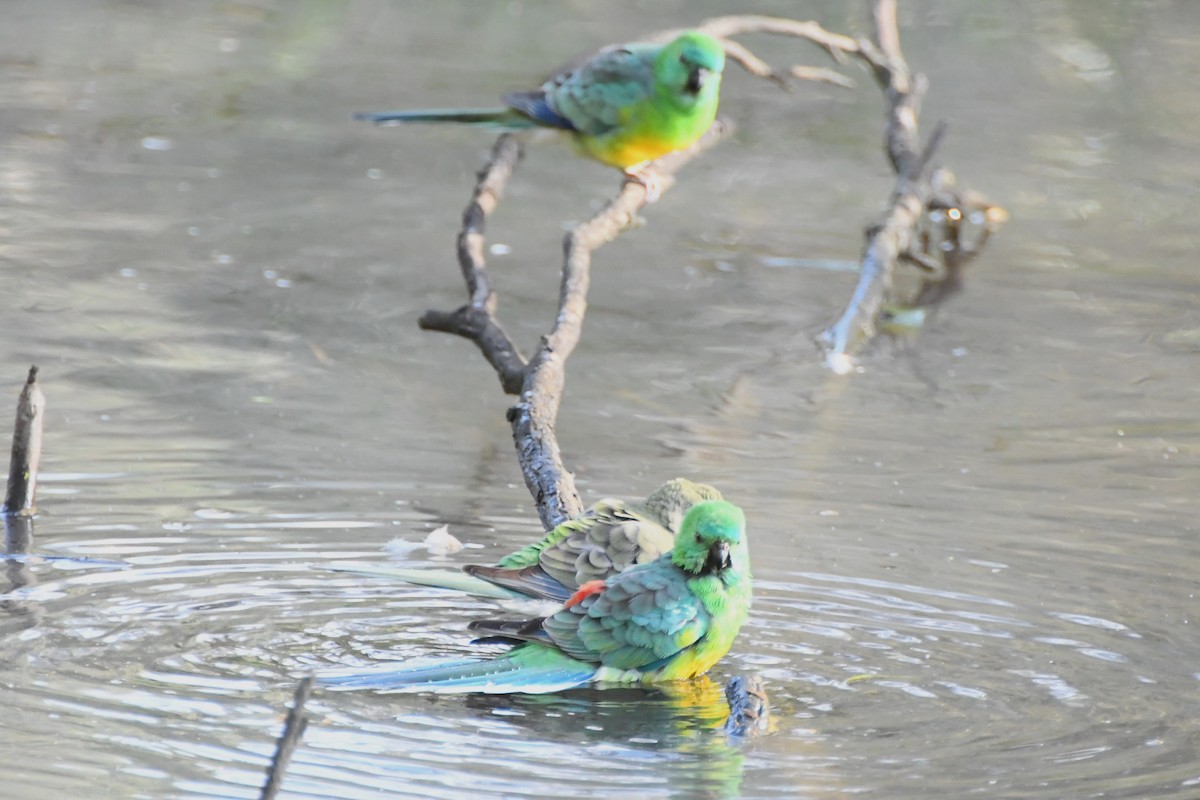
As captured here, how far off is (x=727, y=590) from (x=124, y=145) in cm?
751

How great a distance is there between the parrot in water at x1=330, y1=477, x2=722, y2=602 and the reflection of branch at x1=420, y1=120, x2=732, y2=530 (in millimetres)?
251

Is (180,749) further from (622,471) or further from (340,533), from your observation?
(622,471)

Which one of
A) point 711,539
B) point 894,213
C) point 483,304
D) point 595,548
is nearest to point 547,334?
point 483,304

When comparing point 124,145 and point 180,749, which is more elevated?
point 180,749

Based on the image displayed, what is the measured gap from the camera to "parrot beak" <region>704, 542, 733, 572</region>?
4.13 meters

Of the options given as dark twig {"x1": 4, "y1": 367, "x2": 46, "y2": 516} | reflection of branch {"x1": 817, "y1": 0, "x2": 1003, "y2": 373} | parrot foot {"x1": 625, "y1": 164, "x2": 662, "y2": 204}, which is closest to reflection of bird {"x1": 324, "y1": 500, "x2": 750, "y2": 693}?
dark twig {"x1": 4, "y1": 367, "x2": 46, "y2": 516}

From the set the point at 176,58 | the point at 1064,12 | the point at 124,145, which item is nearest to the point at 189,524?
the point at 124,145

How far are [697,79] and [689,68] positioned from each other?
0.05 m

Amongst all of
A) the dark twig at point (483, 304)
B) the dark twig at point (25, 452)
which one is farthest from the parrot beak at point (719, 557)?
the dark twig at point (25, 452)

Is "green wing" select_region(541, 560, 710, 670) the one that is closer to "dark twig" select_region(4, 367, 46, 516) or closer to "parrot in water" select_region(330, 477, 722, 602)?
"parrot in water" select_region(330, 477, 722, 602)

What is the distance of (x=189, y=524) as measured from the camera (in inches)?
205

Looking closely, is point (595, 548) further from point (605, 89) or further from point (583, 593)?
point (605, 89)

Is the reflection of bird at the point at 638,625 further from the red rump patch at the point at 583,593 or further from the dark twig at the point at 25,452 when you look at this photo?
the dark twig at the point at 25,452

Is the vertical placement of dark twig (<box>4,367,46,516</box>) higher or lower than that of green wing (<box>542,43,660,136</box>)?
lower
